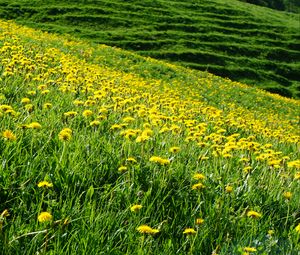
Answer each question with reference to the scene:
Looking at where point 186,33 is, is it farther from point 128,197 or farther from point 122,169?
point 128,197

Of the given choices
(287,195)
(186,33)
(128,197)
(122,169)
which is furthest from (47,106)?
(186,33)

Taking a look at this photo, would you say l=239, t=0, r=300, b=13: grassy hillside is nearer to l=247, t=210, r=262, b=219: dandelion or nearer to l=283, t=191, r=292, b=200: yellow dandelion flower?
l=283, t=191, r=292, b=200: yellow dandelion flower

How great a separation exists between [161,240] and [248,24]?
155ft

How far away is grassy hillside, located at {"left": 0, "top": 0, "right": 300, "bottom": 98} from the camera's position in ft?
115

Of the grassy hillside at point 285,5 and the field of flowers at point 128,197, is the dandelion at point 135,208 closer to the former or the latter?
the field of flowers at point 128,197

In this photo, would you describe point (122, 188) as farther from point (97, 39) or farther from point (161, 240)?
point (97, 39)

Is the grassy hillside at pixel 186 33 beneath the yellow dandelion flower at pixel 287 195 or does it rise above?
beneath

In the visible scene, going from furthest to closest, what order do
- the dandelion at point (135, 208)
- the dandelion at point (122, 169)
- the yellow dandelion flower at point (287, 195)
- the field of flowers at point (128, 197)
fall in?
the yellow dandelion flower at point (287, 195)
the dandelion at point (122, 169)
the dandelion at point (135, 208)
the field of flowers at point (128, 197)

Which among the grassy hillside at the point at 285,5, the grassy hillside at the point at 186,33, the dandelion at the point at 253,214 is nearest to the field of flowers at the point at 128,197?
the dandelion at the point at 253,214

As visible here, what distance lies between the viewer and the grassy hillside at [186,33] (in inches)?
1382

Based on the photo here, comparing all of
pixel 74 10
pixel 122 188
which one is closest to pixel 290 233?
pixel 122 188

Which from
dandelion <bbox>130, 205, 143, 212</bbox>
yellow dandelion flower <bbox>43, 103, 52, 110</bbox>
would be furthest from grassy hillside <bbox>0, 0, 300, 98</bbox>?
dandelion <bbox>130, 205, 143, 212</bbox>

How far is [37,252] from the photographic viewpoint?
2.41 meters

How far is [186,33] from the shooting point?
40219 mm
